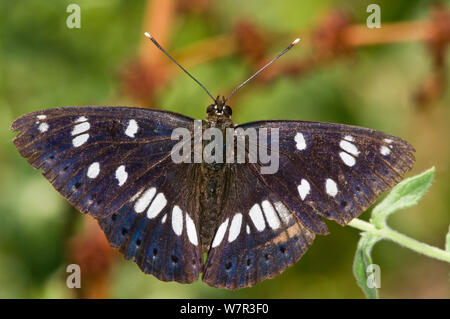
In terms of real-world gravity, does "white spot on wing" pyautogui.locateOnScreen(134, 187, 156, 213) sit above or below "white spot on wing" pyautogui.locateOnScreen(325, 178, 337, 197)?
above

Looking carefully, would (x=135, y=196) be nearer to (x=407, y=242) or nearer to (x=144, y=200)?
(x=144, y=200)

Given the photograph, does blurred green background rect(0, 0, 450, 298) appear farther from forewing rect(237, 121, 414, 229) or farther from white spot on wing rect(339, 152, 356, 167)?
white spot on wing rect(339, 152, 356, 167)

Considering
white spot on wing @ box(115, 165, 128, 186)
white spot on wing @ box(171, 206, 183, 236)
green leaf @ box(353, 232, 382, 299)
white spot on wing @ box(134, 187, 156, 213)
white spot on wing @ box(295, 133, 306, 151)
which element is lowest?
green leaf @ box(353, 232, 382, 299)

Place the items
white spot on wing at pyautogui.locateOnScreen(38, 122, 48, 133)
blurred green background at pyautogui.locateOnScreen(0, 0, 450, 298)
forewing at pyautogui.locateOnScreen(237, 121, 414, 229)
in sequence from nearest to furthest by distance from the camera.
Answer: forewing at pyautogui.locateOnScreen(237, 121, 414, 229)
white spot on wing at pyautogui.locateOnScreen(38, 122, 48, 133)
blurred green background at pyautogui.locateOnScreen(0, 0, 450, 298)

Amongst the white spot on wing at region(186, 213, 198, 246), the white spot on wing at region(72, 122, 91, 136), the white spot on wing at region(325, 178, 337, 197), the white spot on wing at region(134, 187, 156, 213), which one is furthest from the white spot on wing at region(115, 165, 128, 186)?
the white spot on wing at region(325, 178, 337, 197)

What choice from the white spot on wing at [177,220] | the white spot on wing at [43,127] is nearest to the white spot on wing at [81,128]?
the white spot on wing at [43,127]

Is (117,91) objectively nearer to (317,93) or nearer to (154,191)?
(154,191)
